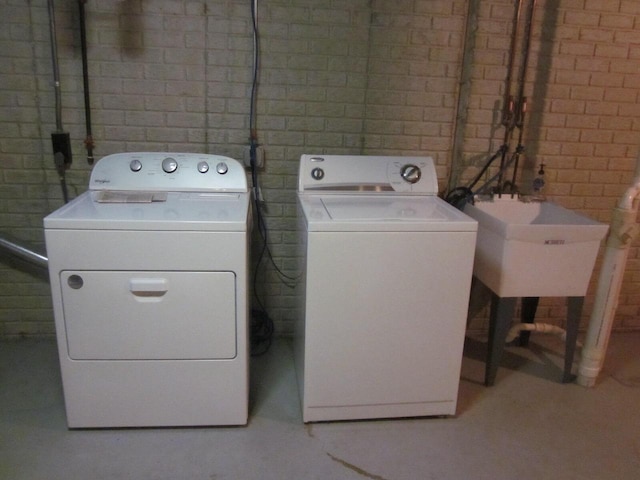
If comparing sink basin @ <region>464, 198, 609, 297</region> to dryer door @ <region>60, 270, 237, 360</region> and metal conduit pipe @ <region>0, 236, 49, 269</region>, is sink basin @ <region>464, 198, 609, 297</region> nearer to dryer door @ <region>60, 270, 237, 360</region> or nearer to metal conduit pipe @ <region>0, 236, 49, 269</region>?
dryer door @ <region>60, 270, 237, 360</region>

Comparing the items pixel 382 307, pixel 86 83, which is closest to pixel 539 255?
pixel 382 307

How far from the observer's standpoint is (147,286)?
5.91 feet

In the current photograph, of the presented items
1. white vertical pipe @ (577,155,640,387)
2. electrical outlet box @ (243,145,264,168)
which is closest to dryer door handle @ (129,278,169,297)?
electrical outlet box @ (243,145,264,168)

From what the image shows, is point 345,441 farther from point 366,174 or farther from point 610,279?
point 610,279

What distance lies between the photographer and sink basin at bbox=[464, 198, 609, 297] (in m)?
2.16

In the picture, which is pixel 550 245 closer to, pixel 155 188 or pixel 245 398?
pixel 245 398

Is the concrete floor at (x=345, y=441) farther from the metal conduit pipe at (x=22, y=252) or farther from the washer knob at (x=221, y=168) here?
the washer knob at (x=221, y=168)

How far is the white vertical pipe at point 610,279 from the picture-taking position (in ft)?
7.22

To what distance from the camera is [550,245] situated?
218 centimetres

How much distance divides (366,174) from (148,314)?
1.16 meters

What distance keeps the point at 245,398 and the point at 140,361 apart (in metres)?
0.43

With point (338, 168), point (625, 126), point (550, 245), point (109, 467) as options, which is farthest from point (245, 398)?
point (625, 126)

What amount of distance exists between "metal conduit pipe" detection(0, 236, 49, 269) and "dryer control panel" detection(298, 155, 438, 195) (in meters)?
1.32

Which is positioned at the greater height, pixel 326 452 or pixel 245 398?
pixel 245 398
